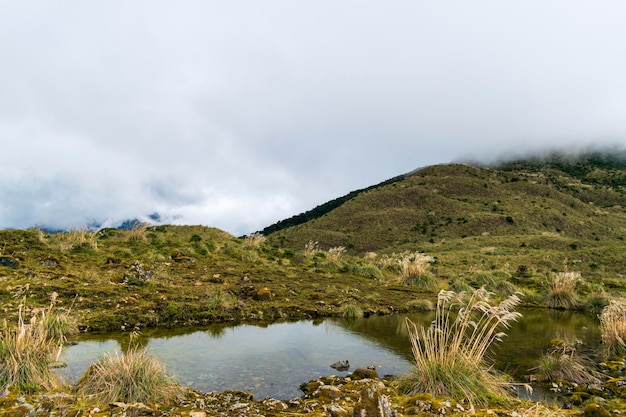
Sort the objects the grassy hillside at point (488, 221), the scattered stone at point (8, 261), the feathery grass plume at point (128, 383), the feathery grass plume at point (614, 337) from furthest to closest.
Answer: the grassy hillside at point (488, 221)
the scattered stone at point (8, 261)
the feathery grass plume at point (614, 337)
the feathery grass plume at point (128, 383)

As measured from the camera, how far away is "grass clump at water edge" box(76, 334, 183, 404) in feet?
19.2

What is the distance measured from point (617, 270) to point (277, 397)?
33.4m

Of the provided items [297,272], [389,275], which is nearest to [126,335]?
[297,272]

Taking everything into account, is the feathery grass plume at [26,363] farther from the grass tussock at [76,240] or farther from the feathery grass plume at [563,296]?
the feathery grass plume at [563,296]

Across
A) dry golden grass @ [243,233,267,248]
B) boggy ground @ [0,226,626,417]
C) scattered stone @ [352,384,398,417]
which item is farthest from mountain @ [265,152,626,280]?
scattered stone @ [352,384,398,417]

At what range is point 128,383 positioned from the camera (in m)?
6.08

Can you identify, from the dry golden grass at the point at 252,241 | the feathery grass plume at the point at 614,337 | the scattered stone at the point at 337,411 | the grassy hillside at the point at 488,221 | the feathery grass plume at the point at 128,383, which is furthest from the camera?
the grassy hillside at the point at 488,221

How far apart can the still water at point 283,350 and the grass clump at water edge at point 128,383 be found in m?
1.09

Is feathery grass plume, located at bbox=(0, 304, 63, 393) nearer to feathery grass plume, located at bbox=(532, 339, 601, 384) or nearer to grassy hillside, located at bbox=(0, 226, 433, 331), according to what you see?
grassy hillside, located at bbox=(0, 226, 433, 331)

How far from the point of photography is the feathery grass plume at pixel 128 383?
5859mm

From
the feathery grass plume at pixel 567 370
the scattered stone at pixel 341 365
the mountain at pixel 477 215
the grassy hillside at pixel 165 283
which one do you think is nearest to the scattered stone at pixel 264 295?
the grassy hillside at pixel 165 283

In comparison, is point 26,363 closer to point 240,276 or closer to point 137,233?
point 240,276

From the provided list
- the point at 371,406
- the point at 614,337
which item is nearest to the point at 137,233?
the point at 371,406

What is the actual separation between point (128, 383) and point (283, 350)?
167 inches
